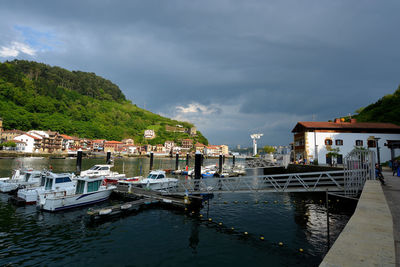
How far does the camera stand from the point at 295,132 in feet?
178

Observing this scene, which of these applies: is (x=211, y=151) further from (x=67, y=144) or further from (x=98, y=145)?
(x=67, y=144)

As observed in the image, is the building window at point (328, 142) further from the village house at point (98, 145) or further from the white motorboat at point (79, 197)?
the village house at point (98, 145)

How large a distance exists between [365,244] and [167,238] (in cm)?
1214

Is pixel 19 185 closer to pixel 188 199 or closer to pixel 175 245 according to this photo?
pixel 188 199

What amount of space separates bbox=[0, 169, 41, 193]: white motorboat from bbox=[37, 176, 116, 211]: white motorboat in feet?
29.9

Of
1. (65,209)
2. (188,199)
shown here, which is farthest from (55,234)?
(188,199)

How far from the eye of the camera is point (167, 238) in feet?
45.2

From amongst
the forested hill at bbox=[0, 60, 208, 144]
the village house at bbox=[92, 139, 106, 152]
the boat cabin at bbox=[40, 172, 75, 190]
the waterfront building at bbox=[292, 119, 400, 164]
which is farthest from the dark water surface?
the village house at bbox=[92, 139, 106, 152]

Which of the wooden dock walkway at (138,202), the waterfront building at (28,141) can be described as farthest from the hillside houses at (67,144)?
the wooden dock walkway at (138,202)

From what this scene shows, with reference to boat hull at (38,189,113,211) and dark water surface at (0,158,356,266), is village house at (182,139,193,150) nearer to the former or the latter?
boat hull at (38,189,113,211)

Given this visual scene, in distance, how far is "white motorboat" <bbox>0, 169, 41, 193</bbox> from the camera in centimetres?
2470

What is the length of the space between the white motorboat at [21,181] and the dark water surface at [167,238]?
485 centimetres

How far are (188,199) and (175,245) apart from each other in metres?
8.09

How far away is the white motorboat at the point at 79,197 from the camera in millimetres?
18422
